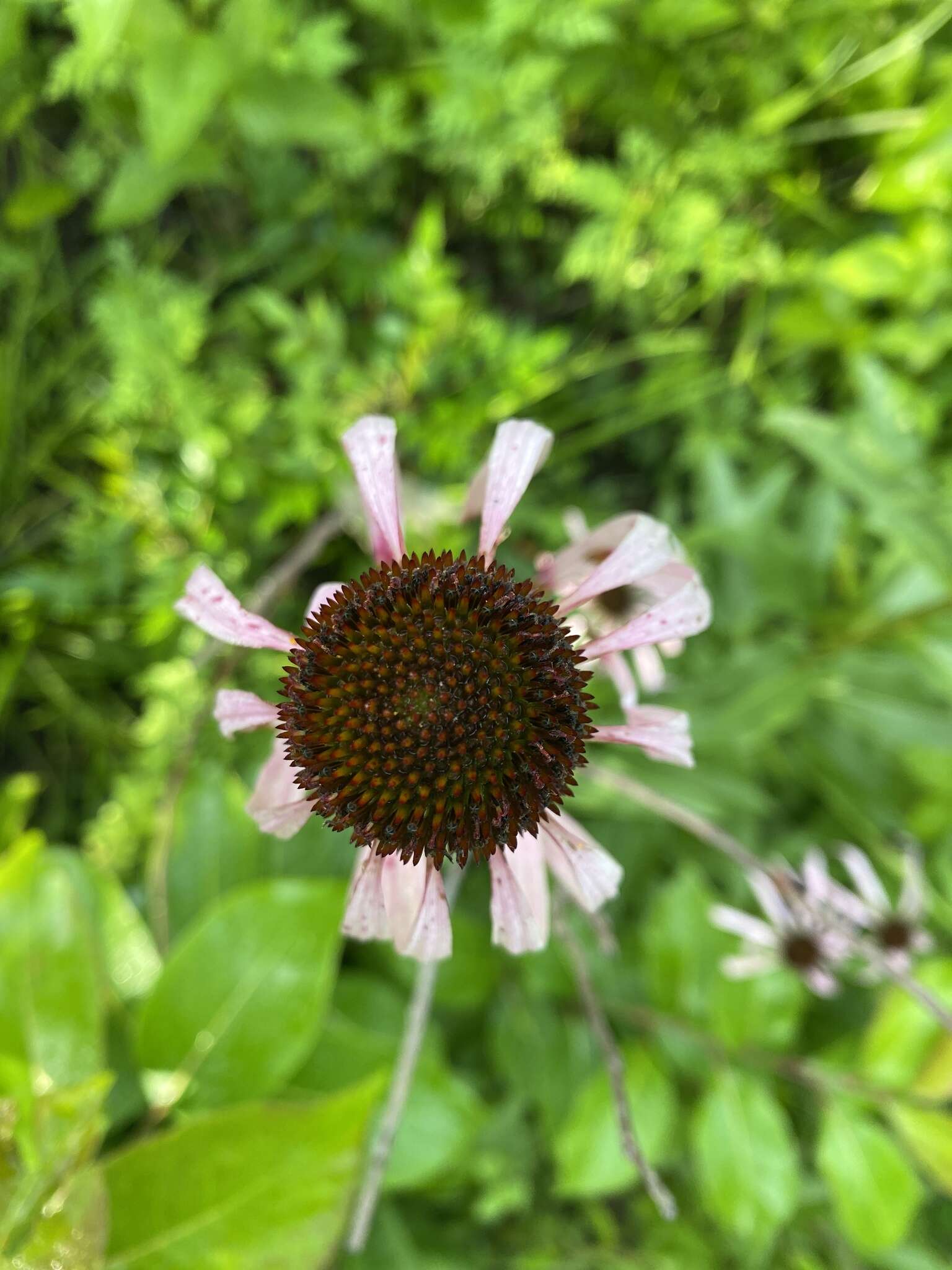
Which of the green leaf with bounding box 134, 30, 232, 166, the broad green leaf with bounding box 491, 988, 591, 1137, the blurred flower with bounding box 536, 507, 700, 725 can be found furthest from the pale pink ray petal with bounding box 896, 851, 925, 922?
the green leaf with bounding box 134, 30, 232, 166

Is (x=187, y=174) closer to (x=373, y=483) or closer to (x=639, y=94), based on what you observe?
(x=639, y=94)

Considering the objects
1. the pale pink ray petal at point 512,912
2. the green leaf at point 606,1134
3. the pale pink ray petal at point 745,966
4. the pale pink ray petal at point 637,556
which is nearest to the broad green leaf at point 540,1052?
the green leaf at point 606,1134

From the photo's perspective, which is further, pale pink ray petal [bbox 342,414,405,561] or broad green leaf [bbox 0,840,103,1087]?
broad green leaf [bbox 0,840,103,1087]

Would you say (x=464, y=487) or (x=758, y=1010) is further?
(x=464, y=487)

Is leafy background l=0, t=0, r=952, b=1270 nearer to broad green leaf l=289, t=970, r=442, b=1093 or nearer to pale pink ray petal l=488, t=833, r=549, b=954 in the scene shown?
broad green leaf l=289, t=970, r=442, b=1093

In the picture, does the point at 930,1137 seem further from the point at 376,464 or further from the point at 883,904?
the point at 376,464

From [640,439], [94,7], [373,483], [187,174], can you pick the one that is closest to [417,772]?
[373,483]

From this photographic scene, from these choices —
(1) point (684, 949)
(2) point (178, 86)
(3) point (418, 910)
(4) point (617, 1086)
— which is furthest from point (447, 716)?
(2) point (178, 86)

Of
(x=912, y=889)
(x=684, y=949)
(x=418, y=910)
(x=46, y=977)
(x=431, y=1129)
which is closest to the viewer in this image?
(x=418, y=910)
